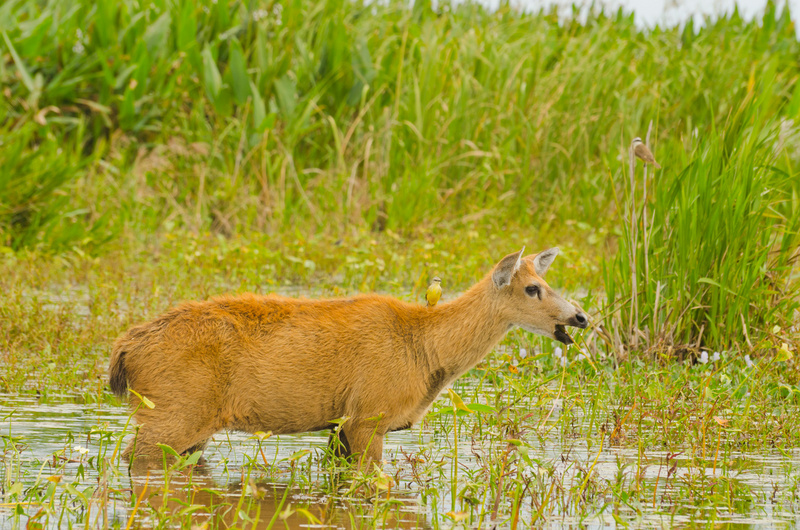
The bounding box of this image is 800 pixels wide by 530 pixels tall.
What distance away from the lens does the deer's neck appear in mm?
5637

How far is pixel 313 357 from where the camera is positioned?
5422mm

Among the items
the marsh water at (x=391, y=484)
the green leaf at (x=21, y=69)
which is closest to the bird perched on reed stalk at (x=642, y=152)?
the marsh water at (x=391, y=484)

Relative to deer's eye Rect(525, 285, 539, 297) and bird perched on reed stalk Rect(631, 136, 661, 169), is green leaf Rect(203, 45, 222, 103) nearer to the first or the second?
bird perched on reed stalk Rect(631, 136, 661, 169)

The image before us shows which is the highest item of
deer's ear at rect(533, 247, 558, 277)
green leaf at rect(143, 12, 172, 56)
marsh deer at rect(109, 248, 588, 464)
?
green leaf at rect(143, 12, 172, 56)

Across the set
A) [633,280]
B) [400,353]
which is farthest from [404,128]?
[400,353]

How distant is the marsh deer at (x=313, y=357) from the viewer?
16.8ft

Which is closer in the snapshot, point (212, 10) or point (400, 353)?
point (400, 353)

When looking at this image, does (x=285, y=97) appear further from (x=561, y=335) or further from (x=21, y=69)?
(x=561, y=335)

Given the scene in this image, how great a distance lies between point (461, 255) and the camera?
11.8 metres

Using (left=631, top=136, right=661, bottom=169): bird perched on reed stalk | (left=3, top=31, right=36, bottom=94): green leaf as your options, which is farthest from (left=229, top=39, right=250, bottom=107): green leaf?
(left=631, top=136, right=661, bottom=169): bird perched on reed stalk

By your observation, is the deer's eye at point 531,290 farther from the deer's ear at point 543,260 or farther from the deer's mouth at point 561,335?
the deer's ear at point 543,260

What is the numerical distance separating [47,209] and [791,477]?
334 inches

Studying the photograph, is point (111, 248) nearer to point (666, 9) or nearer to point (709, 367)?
point (709, 367)

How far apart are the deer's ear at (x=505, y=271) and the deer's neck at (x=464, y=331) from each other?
9cm
